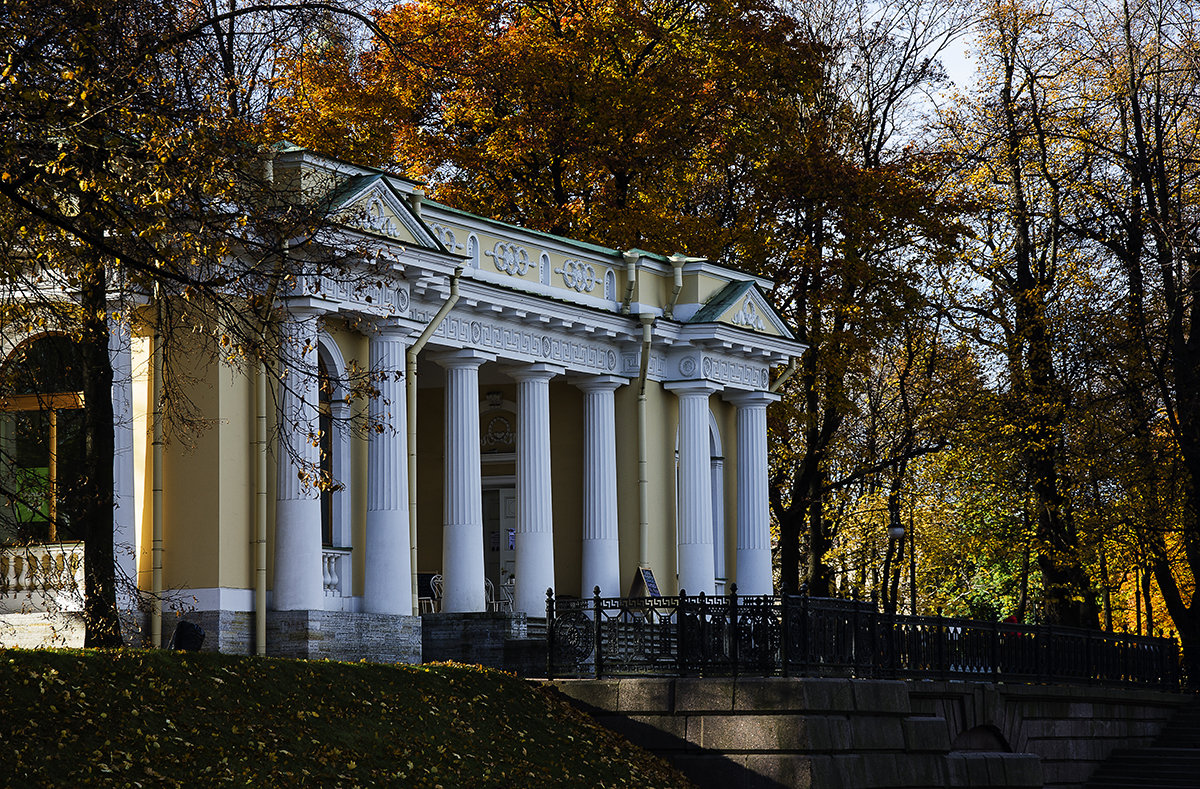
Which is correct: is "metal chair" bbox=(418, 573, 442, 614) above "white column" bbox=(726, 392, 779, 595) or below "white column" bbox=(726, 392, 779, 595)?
below

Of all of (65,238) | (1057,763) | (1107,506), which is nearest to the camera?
(65,238)

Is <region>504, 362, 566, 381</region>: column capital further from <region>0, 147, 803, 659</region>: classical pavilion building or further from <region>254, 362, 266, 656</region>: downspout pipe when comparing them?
<region>254, 362, 266, 656</region>: downspout pipe

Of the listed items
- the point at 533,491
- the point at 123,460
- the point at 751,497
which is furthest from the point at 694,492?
the point at 123,460

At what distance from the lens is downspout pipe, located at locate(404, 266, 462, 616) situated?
18812mm

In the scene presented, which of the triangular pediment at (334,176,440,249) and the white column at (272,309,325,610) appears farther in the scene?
the triangular pediment at (334,176,440,249)

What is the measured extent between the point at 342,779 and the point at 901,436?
2258cm

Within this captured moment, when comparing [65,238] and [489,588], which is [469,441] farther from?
[65,238]

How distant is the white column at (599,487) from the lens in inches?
880

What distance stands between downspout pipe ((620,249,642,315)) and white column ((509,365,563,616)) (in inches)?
67.1

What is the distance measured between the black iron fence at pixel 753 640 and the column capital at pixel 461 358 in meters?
3.13

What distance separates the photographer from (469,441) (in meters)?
20.3

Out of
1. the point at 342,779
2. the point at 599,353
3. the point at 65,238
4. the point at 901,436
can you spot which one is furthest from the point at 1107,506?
A: the point at 65,238

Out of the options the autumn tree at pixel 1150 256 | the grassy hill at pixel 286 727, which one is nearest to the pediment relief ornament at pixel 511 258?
the grassy hill at pixel 286 727

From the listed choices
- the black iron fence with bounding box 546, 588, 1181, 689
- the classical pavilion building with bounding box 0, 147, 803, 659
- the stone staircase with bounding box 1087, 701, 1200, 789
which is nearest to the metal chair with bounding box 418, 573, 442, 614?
the classical pavilion building with bounding box 0, 147, 803, 659
